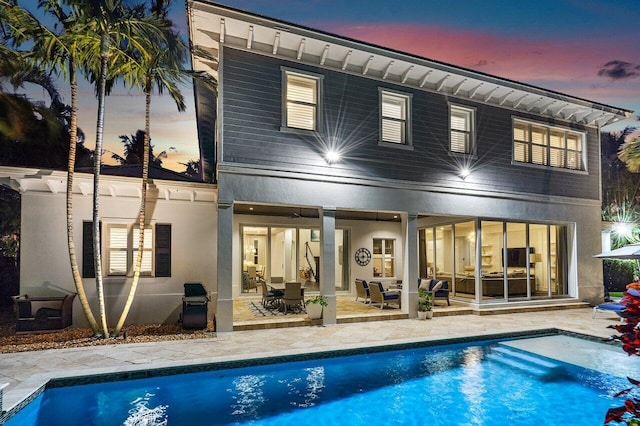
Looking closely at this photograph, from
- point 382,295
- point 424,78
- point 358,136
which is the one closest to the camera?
point 358,136

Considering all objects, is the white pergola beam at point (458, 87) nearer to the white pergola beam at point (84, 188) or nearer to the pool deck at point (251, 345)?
the pool deck at point (251, 345)

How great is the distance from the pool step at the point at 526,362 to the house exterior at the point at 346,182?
283cm

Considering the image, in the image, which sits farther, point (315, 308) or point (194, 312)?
point (315, 308)

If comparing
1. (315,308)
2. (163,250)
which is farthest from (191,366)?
(163,250)

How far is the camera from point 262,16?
7.84 meters

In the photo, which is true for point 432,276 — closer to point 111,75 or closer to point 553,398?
point 553,398

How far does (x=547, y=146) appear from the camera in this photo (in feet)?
39.9

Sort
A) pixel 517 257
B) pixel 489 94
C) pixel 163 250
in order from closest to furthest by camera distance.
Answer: pixel 163 250 → pixel 489 94 → pixel 517 257

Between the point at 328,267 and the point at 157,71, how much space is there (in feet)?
19.4

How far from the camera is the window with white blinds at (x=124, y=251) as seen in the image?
8875 millimetres

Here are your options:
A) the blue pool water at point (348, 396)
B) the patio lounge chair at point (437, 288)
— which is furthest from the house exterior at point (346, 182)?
the blue pool water at point (348, 396)

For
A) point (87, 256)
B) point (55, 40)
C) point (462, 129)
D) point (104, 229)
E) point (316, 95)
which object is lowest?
point (87, 256)

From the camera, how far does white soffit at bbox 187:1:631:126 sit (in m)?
7.85

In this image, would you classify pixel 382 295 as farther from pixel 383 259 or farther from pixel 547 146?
pixel 547 146
